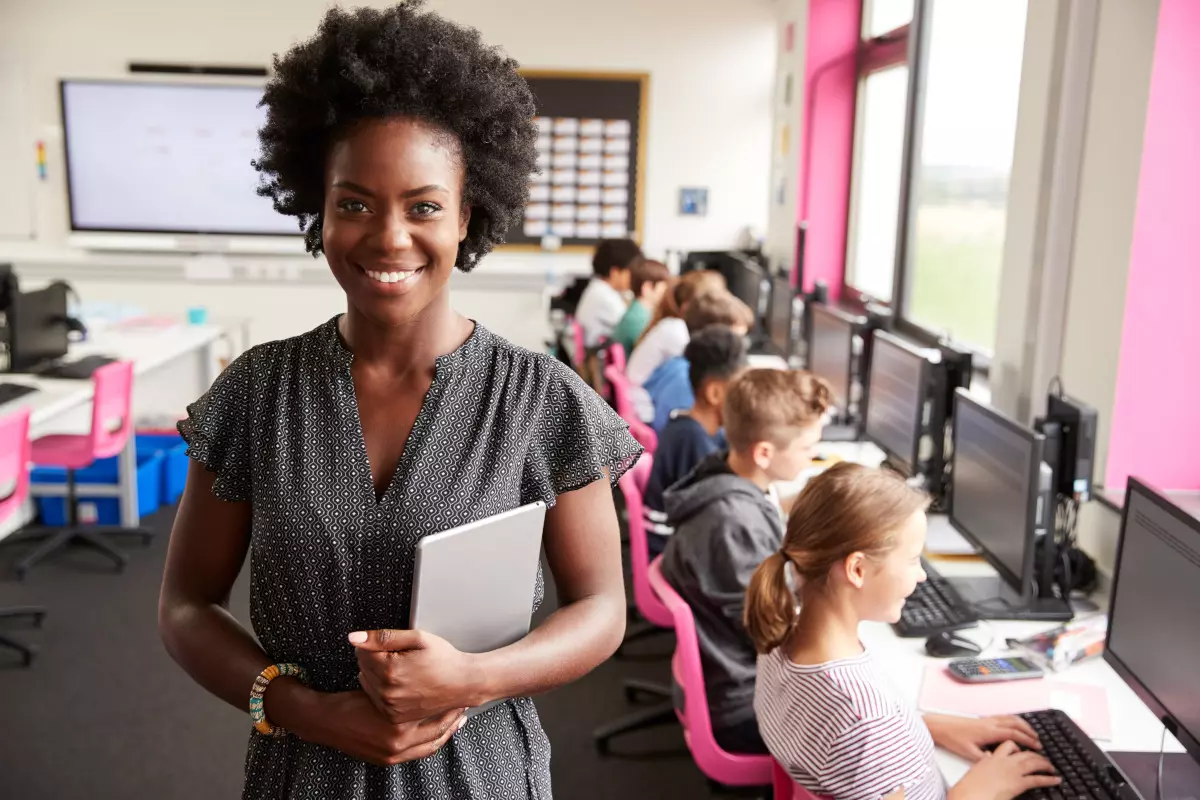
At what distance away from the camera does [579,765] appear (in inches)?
115

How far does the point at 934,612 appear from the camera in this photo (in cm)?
224

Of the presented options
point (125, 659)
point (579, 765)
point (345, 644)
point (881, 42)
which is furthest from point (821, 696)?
point (881, 42)

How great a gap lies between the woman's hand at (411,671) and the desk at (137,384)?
3.22 metres

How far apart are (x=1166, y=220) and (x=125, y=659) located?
3.25 meters

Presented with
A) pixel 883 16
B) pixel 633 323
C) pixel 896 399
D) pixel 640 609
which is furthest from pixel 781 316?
pixel 640 609

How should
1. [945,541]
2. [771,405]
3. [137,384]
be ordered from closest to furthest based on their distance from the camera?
Answer: [771,405] < [945,541] < [137,384]

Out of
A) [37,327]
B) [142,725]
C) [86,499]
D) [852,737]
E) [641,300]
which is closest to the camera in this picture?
[852,737]

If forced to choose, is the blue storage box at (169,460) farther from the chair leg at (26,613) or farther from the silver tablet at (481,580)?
the silver tablet at (481,580)

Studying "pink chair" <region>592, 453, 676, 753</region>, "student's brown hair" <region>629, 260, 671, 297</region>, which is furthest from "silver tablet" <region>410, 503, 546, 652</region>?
"student's brown hair" <region>629, 260, 671, 297</region>

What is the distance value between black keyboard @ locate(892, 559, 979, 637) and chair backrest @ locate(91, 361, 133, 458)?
3144 millimetres

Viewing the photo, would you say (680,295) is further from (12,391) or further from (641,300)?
(12,391)

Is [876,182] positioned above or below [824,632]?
above

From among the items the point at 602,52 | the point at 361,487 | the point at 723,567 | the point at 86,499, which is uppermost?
the point at 602,52

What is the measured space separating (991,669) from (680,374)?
2.36 m
